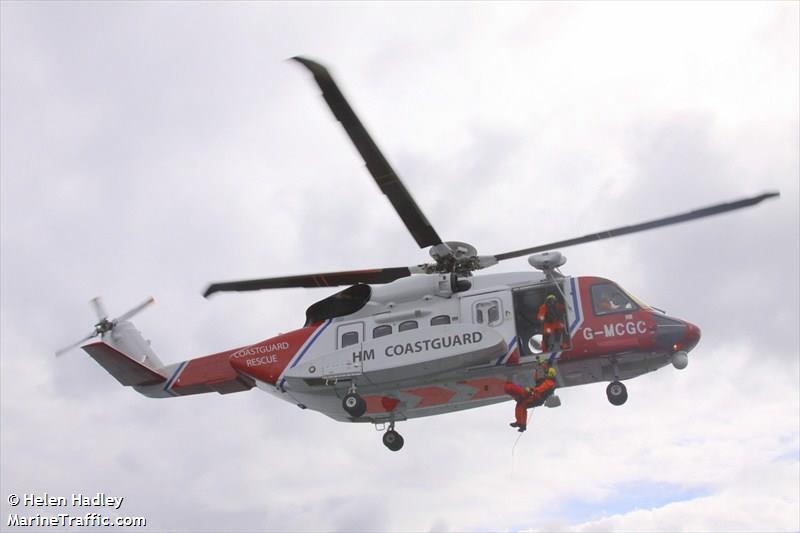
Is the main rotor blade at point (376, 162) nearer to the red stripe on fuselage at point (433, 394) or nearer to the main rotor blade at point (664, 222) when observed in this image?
the main rotor blade at point (664, 222)

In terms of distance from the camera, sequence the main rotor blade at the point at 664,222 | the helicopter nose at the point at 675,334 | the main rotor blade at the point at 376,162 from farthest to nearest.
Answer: the helicopter nose at the point at 675,334
the main rotor blade at the point at 664,222
the main rotor blade at the point at 376,162

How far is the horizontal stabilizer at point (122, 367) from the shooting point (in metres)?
15.7

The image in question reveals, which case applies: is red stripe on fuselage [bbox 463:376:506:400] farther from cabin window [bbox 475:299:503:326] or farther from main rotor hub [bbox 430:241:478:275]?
main rotor hub [bbox 430:241:478:275]

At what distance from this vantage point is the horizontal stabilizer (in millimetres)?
15698

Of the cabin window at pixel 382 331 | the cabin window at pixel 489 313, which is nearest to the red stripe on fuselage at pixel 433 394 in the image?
the cabin window at pixel 382 331

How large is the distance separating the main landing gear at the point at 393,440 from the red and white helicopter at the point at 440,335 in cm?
2

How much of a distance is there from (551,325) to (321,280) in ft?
12.4

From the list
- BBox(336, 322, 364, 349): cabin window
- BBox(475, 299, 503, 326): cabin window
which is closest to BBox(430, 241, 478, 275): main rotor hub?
BBox(475, 299, 503, 326): cabin window

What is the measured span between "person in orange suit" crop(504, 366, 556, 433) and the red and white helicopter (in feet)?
1.00

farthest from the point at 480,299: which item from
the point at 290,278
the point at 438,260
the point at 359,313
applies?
the point at 290,278

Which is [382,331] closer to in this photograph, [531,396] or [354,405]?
[354,405]

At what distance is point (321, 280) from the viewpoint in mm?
14188

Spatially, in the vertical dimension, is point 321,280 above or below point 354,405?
above

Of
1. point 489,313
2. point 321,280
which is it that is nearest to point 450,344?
point 489,313
